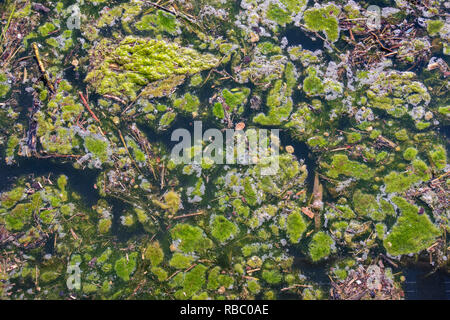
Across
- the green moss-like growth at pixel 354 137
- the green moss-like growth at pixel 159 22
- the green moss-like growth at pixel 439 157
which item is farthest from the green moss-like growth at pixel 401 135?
the green moss-like growth at pixel 159 22

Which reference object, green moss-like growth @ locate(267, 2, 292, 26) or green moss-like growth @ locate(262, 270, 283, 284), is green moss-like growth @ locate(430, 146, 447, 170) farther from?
green moss-like growth @ locate(267, 2, 292, 26)

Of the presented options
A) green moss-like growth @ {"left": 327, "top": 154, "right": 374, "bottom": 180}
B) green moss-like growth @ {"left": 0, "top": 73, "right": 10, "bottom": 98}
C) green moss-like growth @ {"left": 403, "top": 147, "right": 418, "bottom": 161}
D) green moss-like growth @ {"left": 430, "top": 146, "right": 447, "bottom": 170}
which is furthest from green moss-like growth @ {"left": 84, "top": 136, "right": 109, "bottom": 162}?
green moss-like growth @ {"left": 430, "top": 146, "right": 447, "bottom": 170}

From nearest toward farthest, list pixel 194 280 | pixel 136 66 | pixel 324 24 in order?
1. pixel 194 280
2. pixel 136 66
3. pixel 324 24

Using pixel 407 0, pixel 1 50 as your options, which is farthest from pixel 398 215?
pixel 1 50

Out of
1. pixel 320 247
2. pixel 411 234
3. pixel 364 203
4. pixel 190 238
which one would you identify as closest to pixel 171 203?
pixel 190 238

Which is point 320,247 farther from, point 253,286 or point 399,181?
point 399,181

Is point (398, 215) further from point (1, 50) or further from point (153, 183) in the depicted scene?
point (1, 50)
